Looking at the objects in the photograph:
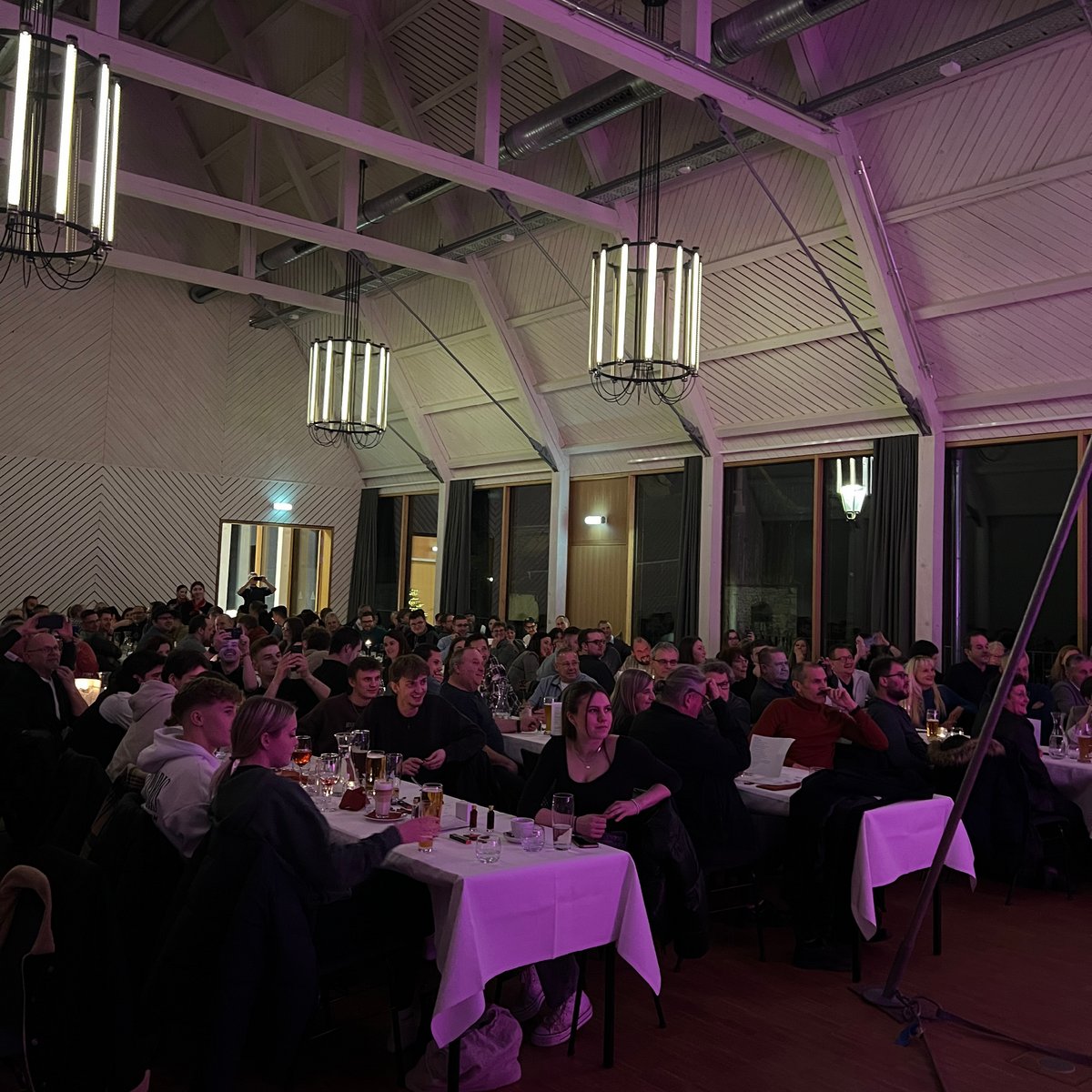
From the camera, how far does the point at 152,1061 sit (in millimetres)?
3211

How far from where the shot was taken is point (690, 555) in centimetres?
1254

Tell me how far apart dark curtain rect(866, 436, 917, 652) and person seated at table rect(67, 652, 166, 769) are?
7439 mm

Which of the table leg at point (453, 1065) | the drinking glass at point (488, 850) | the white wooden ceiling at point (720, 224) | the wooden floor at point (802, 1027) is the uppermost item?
the white wooden ceiling at point (720, 224)

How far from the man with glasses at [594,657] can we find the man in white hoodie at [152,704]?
377cm

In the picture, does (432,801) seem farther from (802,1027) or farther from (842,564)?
(842,564)

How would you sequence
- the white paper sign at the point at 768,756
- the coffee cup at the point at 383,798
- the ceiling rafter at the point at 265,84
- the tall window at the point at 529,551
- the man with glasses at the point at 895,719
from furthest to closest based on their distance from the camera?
the tall window at the point at 529,551, the ceiling rafter at the point at 265,84, the man with glasses at the point at 895,719, the white paper sign at the point at 768,756, the coffee cup at the point at 383,798

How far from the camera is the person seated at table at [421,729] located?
483 cm

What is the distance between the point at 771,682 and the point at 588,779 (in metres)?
2.89

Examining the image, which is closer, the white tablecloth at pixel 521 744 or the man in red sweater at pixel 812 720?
the man in red sweater at pixel 812 720

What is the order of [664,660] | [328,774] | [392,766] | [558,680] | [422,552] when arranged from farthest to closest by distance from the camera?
[422,552], [558,680], [664,660], [328,774], [392,766]

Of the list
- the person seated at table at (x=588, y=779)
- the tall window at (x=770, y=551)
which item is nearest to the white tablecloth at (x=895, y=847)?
the person seated at table at (x=588, y=779)

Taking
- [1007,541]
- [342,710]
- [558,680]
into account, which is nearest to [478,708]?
[342,710]

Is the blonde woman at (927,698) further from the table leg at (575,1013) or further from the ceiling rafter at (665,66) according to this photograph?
the ceiling rafter at (665,66)

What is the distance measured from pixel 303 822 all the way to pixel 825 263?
8.62m
